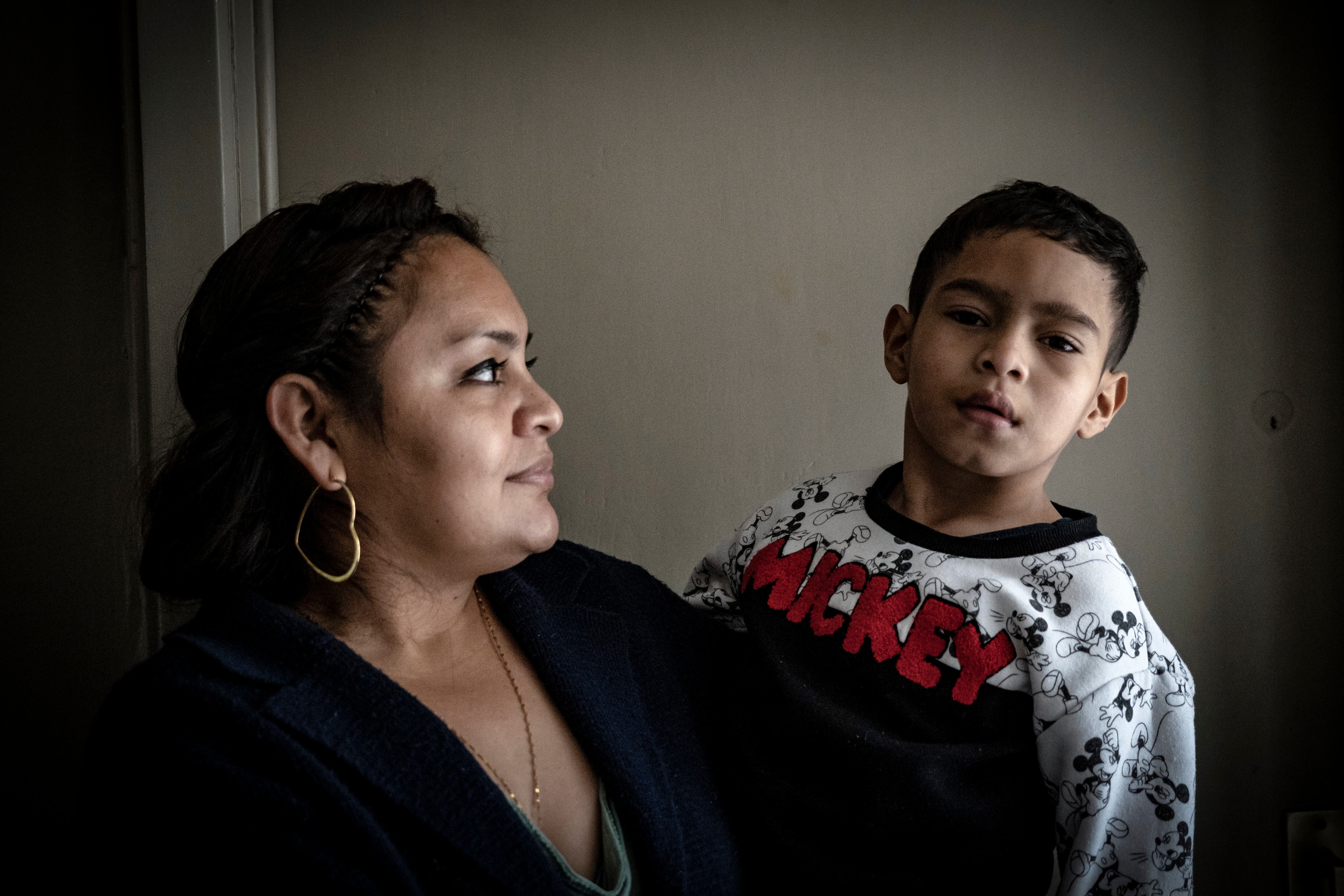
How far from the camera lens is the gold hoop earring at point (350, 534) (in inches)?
43.9

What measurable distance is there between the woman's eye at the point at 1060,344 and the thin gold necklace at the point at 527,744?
91 centimetres

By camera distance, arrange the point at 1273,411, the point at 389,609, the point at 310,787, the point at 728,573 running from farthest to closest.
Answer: the point at 1273,411, the point at 728,573, the point at 389,609, the point at 310,787

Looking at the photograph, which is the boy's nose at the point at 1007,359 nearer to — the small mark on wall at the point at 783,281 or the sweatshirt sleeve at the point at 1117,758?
the sweatshirt sleeve at the point at 1117,758

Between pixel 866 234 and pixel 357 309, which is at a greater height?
pixel 866 234

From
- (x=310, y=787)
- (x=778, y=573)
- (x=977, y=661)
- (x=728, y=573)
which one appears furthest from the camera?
(x=728, y=573)

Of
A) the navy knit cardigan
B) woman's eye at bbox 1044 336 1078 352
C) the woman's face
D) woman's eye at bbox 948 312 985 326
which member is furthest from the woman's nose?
woman's eye at bbox 1044 336 1078 352

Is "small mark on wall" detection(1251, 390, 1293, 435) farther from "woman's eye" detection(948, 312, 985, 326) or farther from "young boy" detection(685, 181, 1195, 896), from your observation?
"woman's eye" detection(948, 312, 985, 326)

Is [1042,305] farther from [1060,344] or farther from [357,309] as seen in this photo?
[357,309]

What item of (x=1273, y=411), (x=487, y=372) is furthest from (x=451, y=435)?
(x=1273, y=411)

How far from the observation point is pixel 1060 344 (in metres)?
1.20

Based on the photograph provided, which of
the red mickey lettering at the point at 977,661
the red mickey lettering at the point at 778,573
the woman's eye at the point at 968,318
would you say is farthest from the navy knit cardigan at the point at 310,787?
the woman's eye at the point at 968,318

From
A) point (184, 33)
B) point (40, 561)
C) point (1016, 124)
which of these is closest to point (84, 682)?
point (40, 561)

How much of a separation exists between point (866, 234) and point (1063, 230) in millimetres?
554

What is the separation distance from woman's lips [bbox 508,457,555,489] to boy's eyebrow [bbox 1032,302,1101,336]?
730 mm
